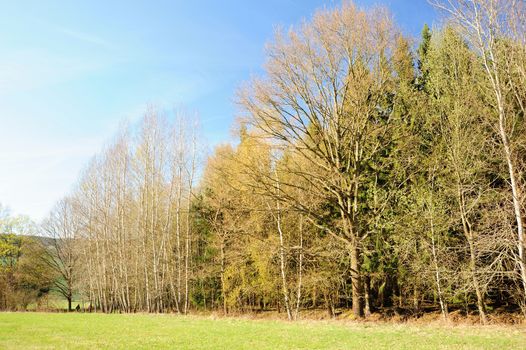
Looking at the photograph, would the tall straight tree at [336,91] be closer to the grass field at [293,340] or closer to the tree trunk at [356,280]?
the tree trunk at [356,280]

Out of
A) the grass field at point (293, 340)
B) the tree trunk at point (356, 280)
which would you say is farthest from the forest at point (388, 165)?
the grass field at point (293, 340)

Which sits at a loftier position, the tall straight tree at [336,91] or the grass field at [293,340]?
the tall straight tree at [336,91]

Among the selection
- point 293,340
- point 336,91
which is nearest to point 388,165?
point 336,91

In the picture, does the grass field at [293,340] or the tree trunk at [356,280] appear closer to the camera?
the grass field at [293,340]

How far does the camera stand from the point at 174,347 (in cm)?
917

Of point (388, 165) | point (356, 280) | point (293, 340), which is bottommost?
point (293, 340)

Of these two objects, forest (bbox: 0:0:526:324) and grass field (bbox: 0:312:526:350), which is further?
forest (bbox: 0:0:526:324)

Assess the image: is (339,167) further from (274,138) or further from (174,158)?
(174,158)

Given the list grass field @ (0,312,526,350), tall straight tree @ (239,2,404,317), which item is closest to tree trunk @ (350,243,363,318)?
tall straight tree @ (239,2,404,317)

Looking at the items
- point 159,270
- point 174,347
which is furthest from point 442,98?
point 159,270

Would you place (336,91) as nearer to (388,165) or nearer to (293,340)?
(388,165)

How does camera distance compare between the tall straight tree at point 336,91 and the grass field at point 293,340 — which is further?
the tall straight tree at point 336,91

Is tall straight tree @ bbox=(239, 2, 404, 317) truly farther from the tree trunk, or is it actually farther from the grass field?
the grass field

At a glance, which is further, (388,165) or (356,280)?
(388,165)
